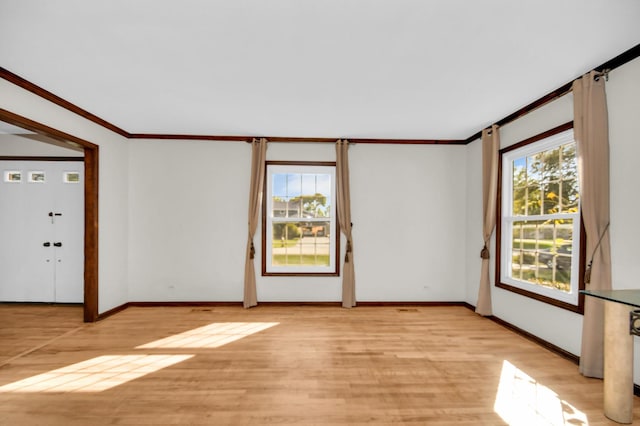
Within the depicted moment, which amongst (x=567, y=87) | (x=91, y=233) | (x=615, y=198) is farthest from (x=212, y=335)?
(x=567, y=87)

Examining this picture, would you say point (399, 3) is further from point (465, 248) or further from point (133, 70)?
point (465, 248)

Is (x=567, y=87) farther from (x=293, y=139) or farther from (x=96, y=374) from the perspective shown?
(x=96, y=374)

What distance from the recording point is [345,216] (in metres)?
4.83

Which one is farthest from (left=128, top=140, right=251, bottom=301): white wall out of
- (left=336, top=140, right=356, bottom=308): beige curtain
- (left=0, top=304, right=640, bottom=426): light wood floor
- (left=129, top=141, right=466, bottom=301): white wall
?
(left=336, top=140, right=356, bottom=308): beige curtain

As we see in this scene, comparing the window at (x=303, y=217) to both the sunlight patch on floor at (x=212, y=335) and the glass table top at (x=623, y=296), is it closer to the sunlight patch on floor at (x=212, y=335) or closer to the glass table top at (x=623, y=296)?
the sunlight patch on floor at (x=212, y=335)

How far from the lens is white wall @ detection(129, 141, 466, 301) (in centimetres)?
482

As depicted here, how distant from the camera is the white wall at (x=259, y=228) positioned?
4820mm

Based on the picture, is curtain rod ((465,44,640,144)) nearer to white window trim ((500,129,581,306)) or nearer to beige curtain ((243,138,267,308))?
white window trim ((500,129,581,306))

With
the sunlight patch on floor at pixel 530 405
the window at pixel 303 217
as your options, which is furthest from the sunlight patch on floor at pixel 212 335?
the sunlight patch on floor at pixel 530 405

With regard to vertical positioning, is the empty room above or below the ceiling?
below

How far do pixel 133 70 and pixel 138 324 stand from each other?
3.13 m

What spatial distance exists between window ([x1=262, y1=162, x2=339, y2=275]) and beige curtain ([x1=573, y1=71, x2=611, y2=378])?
3.14 metres

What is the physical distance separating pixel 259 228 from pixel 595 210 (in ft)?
13.4

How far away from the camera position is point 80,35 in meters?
2.19
